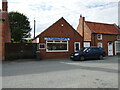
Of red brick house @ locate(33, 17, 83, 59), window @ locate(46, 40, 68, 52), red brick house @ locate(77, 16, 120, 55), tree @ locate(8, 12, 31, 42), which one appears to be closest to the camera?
red brick house @ locate(33, 17, 83, 59)

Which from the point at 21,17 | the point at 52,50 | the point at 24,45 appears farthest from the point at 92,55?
the point at 21,17

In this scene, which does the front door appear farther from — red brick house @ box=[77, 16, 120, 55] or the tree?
the tree

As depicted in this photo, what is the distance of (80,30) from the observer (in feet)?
89.5

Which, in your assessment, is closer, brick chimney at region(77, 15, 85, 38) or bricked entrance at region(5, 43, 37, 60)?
bricked entrance at region(5, 43, 37, 60)

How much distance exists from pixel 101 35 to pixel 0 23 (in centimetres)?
1745

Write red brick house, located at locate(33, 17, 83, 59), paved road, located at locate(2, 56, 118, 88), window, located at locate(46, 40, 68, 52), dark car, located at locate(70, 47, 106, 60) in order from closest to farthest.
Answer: paved road, located at locate(2, 56, 118, 88), dark car, located at locate(70, 47, 106, 60), red brick house, located at locate(33, 17, 83, 59), window, located at locate(46, 40, 68, 52)

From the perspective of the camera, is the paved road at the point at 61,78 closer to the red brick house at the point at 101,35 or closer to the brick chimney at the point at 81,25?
the red brick house at the point at 101,35

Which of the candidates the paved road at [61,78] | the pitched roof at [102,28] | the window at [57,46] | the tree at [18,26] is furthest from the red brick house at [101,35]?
the tree at [18,26]

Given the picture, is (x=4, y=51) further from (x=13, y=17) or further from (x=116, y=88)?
(x=13, y=17)

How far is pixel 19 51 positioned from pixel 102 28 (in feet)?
57.7

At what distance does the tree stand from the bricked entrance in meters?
21.4

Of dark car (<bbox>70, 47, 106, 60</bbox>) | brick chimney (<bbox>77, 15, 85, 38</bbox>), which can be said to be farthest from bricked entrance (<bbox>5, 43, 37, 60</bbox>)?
brick chimney (<bbox>77, 15, 85, 38</bbox>)

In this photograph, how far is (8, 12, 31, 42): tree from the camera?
37.5m

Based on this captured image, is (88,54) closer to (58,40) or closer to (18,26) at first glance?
(58,40)
